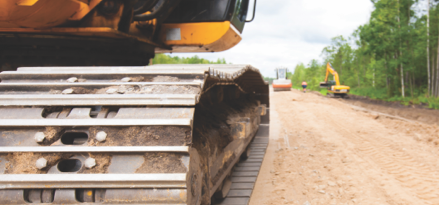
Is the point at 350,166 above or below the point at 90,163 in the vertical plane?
below

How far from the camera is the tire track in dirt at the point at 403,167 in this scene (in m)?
3.71

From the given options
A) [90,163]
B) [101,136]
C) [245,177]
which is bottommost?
[245,177]

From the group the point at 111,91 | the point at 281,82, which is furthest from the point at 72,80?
the point at 281,82

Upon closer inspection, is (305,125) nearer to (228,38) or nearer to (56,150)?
(228,38)

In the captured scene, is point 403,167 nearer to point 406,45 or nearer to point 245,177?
point 245,177

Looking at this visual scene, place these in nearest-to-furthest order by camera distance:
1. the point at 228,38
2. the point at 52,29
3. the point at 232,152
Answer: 1. the point at 52,29
2. the point at 232,152
3. the point at 228,38

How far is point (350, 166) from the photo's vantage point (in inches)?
183

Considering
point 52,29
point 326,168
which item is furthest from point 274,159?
point 52,29

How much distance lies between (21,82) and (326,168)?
4102mm

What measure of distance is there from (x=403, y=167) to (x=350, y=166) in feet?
2.68

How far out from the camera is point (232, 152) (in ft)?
10.3

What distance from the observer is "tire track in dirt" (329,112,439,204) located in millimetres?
3708

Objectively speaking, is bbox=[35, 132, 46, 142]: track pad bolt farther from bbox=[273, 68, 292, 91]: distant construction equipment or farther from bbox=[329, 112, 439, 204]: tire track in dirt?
bbox=[273, 68, 292, 91]: distant construction equipment

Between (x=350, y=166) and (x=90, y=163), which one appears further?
(x=350, y=166)
